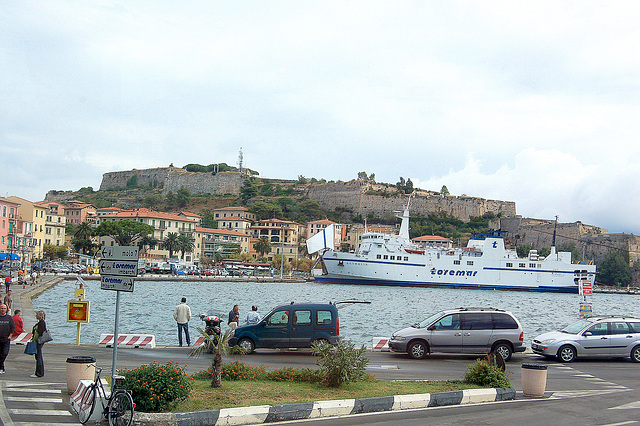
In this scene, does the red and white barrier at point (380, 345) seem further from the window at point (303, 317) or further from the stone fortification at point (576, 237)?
the stone fortification at point (576, 237)

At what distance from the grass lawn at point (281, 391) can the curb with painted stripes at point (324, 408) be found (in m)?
0.22

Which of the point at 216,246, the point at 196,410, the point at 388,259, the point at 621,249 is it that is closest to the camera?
the point at 196,410

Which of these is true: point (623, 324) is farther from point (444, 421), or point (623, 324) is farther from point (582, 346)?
point (444, 421)

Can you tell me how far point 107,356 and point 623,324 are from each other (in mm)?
11792

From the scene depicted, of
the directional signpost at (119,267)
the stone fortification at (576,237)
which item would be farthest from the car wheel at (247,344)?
the stone fortification at (576,237)

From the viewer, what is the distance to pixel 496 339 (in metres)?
13.4

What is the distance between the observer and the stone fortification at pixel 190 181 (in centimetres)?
14012

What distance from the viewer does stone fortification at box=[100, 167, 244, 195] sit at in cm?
14012

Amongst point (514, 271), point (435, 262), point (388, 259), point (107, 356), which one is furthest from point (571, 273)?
point (107, 356)

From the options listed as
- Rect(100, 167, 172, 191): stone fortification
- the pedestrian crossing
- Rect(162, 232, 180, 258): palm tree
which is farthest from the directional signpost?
Rect(100, 167, 172, 191): stone fortification

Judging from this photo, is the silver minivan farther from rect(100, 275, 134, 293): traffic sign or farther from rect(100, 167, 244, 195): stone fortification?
rect(100, 167, 244, 195): stone fortification

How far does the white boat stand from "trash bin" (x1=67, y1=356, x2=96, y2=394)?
66.4 metres

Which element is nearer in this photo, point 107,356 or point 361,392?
point 361,392

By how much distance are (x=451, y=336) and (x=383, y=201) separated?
109 metres
